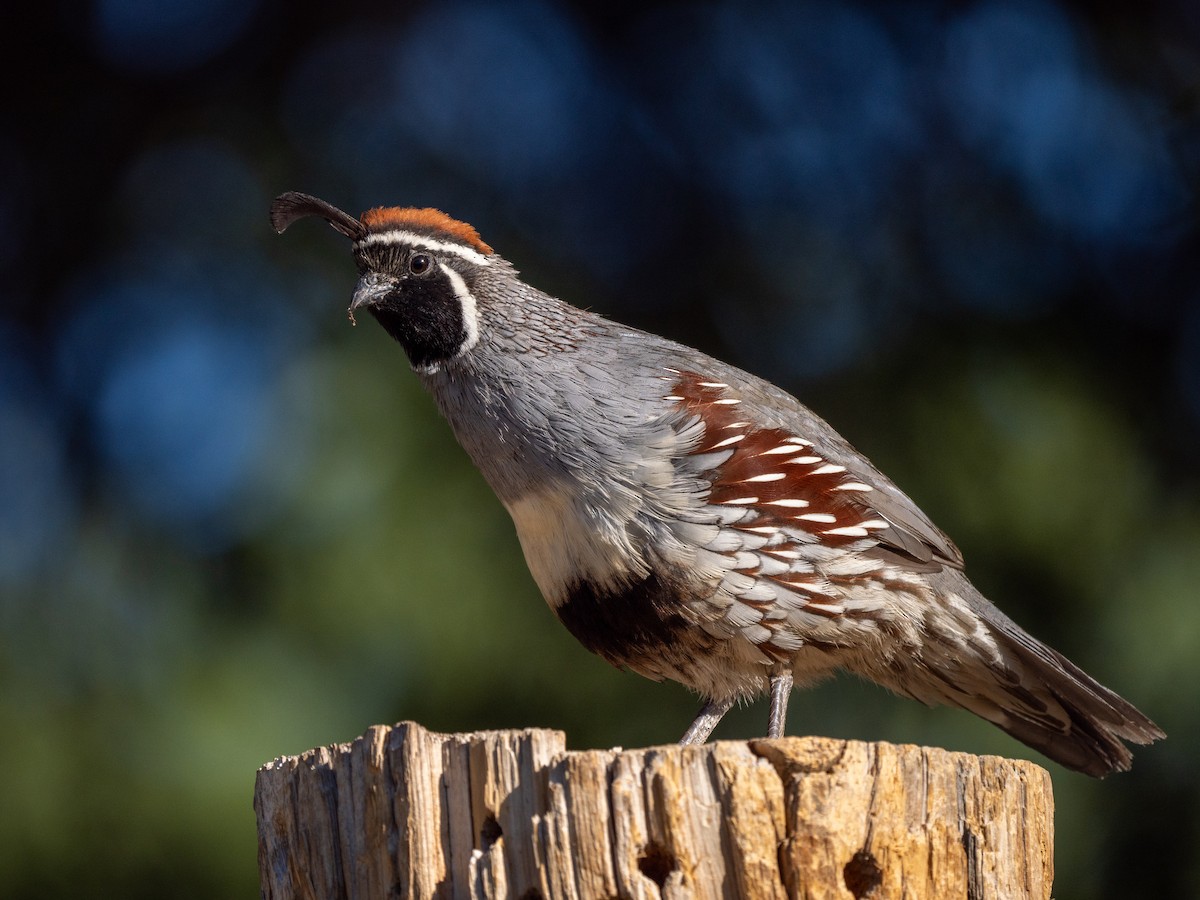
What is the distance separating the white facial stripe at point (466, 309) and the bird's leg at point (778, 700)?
130 cm

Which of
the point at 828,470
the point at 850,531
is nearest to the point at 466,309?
the point at 828,470

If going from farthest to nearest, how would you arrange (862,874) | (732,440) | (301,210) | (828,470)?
(301,210)
(828,470)
(732,440)
(862,874)

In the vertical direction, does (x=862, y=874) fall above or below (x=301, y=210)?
below

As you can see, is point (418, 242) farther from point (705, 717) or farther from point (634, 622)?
point (705, 717)

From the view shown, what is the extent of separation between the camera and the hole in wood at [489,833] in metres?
2.27

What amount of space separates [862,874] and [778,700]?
4.49 ft

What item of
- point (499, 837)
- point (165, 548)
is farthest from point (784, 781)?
point (165, 548)

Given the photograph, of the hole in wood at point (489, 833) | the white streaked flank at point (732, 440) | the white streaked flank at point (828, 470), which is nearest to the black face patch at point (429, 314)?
the white streaked flank at point (732, 440)

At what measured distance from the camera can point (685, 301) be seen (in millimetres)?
6551

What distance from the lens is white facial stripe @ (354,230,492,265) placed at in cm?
390

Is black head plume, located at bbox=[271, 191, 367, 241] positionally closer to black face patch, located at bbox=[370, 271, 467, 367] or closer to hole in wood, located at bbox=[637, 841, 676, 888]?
black face patch, located at bbox=[370, 271, 467, 367]

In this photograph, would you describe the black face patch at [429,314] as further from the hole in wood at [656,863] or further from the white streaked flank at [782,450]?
the hole in wood at [656,863]

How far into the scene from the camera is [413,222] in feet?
12.9

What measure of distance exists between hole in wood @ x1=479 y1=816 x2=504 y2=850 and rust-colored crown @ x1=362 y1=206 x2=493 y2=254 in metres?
2.12
